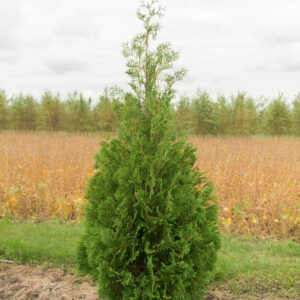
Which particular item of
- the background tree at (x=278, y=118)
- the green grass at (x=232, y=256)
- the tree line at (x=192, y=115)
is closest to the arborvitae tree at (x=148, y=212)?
the green grass at (x=232, y=256)

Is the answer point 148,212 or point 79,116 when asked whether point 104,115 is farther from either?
point 148,212

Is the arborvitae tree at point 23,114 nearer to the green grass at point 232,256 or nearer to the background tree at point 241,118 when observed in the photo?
the background tree at point 241,118

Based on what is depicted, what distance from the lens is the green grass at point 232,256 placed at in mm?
3912

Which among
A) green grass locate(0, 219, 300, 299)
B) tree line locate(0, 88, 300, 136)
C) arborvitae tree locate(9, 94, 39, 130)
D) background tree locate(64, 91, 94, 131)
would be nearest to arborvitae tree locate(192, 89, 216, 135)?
tree line locate(0, 88, 300, 136)

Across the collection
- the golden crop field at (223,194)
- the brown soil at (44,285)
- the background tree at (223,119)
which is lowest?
the brown soil at (44,285)

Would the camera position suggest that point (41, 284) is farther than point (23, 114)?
No

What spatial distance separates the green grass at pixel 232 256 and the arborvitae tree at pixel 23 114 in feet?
92.2

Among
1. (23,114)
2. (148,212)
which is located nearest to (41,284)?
(148,212)

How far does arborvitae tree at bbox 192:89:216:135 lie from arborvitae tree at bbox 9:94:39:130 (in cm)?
1623

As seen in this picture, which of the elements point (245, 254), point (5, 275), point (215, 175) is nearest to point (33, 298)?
point (5, 275)

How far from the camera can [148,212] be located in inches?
100

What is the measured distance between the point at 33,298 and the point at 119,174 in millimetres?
2018

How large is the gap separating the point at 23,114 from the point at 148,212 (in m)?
32.5

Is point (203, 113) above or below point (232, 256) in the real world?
above
